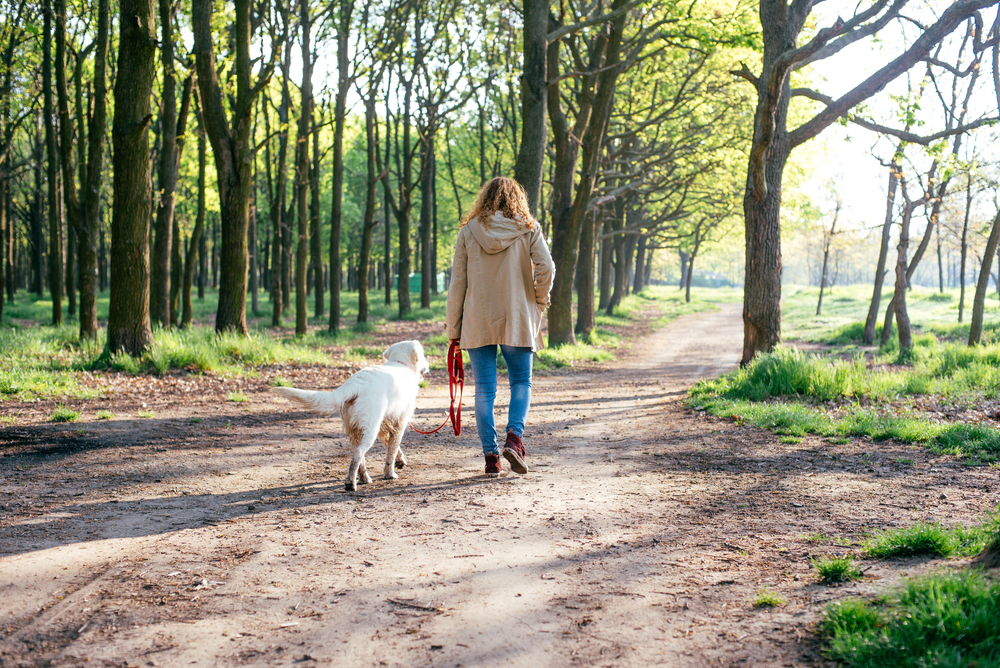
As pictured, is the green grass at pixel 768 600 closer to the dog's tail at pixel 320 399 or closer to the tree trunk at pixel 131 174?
the dog's tail at pixel 320 399

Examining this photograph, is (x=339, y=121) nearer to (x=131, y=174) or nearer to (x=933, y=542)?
(x=131, y=174)

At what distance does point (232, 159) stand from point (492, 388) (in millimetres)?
10046

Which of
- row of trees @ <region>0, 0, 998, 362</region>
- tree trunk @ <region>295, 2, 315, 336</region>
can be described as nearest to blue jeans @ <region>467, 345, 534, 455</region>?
row of trees @ <region>0, 0, 998, 362</region>

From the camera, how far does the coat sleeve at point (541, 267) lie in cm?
532

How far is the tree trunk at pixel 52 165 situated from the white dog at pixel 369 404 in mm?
14069

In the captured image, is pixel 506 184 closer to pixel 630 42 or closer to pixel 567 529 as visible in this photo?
pixel 567 529

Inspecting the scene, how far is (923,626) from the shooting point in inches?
93.9

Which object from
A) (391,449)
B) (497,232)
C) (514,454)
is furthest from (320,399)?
(497,232)

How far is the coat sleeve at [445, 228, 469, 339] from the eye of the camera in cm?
535

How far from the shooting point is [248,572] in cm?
340

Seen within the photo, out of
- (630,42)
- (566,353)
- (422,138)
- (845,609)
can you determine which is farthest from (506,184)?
(422,138)

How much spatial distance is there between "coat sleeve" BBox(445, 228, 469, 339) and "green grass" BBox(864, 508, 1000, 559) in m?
3.30

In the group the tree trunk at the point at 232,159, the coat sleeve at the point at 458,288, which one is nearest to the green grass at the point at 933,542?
the coat sleeve at the point at 458,288

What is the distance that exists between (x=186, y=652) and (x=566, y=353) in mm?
12429
